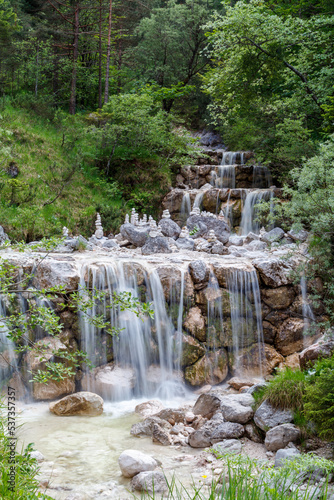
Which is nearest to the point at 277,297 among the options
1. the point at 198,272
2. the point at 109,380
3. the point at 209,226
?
the point at 198,272

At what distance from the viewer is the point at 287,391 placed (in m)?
5.60

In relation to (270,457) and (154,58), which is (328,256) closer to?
(270,457)

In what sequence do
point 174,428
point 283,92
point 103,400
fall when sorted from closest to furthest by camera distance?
point 174,428, point 103,400, point 283,92

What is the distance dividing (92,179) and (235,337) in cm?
895

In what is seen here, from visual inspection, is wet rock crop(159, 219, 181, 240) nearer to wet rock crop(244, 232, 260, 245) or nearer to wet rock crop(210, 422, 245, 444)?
wet rock crop(244, 232, 260, 245)

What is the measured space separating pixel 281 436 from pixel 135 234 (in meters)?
7.29

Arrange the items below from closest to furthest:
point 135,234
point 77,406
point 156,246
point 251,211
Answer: point 77,406 < point 156,246 < point 135,234 < point 251,211

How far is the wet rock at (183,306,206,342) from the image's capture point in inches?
349

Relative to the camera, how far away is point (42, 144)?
51.0 feet

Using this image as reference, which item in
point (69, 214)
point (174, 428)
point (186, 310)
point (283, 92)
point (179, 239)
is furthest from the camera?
point (283, 92)

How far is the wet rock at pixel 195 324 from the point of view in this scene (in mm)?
8875

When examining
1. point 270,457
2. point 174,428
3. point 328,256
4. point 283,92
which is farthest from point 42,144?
point 270,457

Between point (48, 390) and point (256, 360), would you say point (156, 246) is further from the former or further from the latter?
point (48, 390)

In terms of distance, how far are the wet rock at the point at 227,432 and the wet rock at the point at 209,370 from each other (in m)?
2.73
